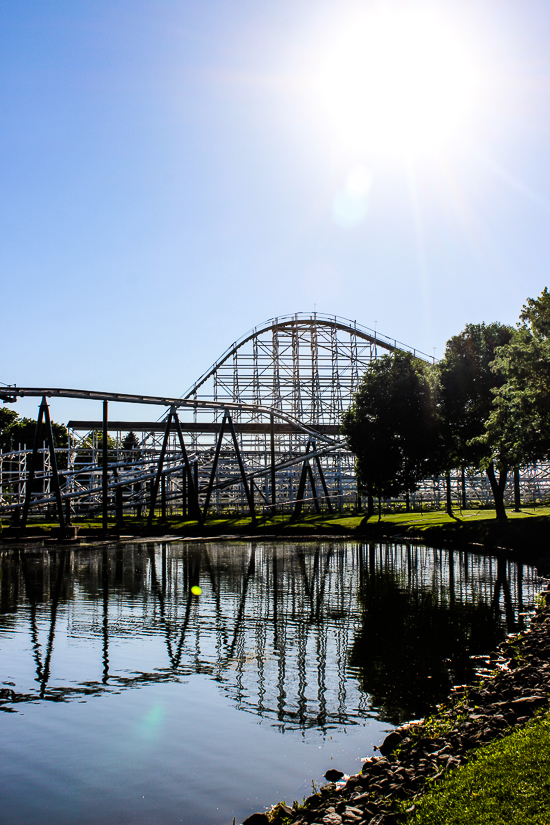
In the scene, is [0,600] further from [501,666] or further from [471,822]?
[471,822]

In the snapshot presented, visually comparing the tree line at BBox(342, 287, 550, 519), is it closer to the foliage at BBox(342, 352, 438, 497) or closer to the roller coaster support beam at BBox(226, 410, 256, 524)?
the foliage at BBox(342, 352, 438, 497)

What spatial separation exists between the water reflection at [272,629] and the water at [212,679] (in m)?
0.04

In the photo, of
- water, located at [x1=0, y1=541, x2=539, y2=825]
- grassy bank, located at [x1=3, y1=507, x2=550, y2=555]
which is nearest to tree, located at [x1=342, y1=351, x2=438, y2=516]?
grassy bank, located at [x1=3, y1=507, x2=550, y2=555]

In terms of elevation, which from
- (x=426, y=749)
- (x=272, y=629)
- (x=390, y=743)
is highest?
(x=426, y=749)

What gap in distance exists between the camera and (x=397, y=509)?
172 feet

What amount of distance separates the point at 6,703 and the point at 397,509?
46.0 metres

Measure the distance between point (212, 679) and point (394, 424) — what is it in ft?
94.5

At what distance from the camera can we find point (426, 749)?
20.4 ft

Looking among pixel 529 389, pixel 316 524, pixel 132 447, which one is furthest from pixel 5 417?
pixel 529 389

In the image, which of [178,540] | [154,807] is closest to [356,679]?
[154,807]

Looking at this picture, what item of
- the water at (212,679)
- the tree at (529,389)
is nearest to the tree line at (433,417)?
the tree at (529,389)

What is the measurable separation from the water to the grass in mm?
1482

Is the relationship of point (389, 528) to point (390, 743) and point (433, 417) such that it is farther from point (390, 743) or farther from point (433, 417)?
point (390, 743)

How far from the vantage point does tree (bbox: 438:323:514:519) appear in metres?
33.8
